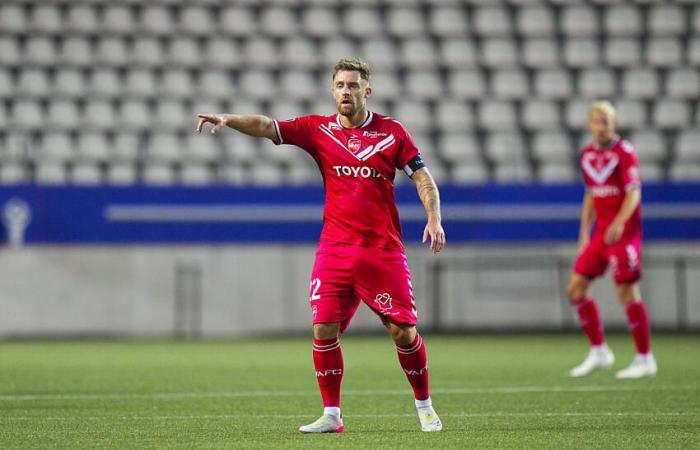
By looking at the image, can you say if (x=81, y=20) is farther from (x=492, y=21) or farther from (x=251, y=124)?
(x=251, y=124)

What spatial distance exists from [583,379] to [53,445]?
5655mm

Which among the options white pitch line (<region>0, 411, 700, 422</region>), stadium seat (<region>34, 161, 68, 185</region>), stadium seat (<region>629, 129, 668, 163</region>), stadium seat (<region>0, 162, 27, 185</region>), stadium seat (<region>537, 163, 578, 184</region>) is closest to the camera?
white pitch line (<region>0, 411, 700, 422</region>)

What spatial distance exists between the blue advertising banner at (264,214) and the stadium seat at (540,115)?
2.96 m

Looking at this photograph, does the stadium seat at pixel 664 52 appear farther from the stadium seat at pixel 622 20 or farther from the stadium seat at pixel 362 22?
the stadium seat at pixel 362 22

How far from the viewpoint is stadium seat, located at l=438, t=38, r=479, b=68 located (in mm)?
A: 21344

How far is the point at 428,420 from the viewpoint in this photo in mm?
6645

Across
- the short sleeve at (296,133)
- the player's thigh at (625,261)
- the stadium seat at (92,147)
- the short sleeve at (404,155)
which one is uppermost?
the short sleeve at (296,133)

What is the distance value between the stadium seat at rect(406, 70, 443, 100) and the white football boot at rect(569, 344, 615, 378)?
10312 mm

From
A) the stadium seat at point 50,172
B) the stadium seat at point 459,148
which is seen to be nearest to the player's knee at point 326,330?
the stadium seat at point 50,172

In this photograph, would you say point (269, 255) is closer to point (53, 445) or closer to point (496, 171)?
point (496, 171)

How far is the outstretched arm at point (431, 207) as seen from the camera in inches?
250

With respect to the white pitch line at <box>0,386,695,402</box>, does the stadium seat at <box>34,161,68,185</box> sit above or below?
above

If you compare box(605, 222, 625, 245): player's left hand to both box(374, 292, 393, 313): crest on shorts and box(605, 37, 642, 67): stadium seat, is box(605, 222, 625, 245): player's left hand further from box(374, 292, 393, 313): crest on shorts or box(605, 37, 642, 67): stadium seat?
box(605, 37, 642, 67): stadium seat

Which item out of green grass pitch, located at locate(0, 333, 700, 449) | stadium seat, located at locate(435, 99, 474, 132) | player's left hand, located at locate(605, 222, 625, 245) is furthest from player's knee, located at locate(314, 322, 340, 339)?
stadium seat, located at locate(435, 99, 474, 132)
